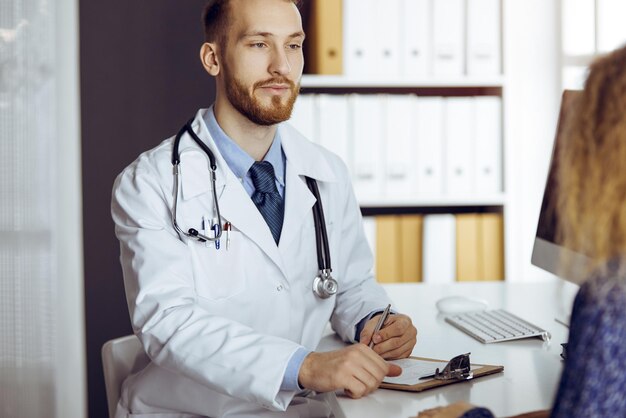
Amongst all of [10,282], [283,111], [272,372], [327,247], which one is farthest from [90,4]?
[272,372]

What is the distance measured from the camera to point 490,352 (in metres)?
1.42

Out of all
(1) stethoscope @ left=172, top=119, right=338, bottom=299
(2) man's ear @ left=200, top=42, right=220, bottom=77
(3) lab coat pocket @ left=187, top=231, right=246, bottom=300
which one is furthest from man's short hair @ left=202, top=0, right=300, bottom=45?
(3) lab coat pocket @ left=187, top=231, right=246, bottom=300

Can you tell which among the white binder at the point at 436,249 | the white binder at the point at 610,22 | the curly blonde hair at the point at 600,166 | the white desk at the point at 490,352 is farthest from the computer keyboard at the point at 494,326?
the white binder at the point at 610,22

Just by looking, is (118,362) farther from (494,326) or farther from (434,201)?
(434,201)

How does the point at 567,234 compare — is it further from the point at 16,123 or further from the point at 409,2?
the point at 16,123

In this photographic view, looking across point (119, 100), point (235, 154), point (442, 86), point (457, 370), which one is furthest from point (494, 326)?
point (119, 100)

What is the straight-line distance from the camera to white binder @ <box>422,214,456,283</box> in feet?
8.15

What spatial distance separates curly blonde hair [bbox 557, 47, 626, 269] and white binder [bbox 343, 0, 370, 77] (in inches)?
62.2

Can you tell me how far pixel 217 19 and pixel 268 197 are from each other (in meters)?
0.40

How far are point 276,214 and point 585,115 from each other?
857 mm

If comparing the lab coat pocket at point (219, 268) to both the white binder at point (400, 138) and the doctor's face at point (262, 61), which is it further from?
the white binder at point (400, 138)

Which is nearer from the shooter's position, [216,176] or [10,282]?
[216,176]

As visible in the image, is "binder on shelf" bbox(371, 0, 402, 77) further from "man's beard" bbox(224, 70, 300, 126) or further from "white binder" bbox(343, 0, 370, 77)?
"man's beard" bbox(224, 70, 300, 126)

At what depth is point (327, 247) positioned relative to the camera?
1.61 m
